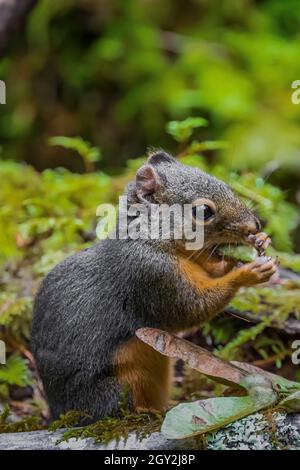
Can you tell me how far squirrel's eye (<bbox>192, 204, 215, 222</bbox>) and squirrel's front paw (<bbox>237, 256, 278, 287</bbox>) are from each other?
0.26 m

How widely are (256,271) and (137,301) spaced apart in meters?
0.52

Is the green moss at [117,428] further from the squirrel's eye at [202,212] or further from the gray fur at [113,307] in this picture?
the squirrel's eye at [202,212]

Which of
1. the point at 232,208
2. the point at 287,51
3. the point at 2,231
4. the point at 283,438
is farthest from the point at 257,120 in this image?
the point at 283,438

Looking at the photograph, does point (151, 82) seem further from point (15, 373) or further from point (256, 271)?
point (256, 271)

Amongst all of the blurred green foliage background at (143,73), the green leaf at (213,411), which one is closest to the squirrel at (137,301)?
the green leaf at (213,411)

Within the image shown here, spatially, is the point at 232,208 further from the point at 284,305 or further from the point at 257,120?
the point at 257,120

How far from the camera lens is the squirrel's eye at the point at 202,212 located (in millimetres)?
3381

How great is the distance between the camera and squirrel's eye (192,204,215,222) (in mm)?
3381

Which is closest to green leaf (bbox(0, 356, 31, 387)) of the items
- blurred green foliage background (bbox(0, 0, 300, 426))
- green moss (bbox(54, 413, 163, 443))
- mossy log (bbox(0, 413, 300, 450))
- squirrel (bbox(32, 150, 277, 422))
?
squirrel (bbox(32, 150, 277, 422))

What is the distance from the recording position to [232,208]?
344 centimetres

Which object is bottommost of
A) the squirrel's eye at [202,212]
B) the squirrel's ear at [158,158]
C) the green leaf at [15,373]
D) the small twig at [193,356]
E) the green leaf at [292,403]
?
the green leaf at [15,373]

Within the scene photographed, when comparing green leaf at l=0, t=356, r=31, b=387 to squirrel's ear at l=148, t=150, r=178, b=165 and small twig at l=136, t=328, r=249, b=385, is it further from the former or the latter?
squirrel's ear at l=148, t=150, r=178, b=165

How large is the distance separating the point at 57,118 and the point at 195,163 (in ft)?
14.6

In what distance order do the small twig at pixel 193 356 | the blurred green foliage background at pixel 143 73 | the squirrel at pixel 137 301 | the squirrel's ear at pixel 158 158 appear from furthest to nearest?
the blurred green foliage background at pixel 143 73
the squirrel's ear at pixel 158 158
the squirrel at pixel 137 301
the small twig at pixel 193 356
